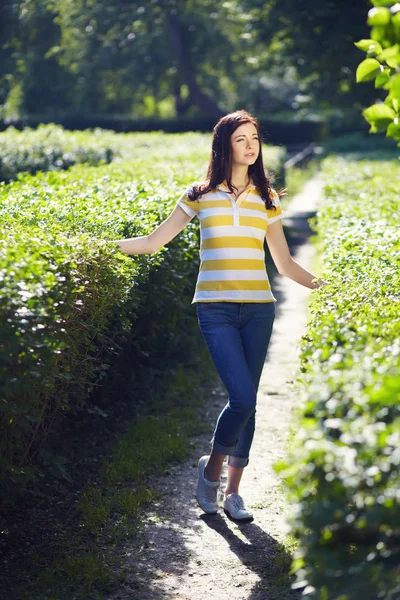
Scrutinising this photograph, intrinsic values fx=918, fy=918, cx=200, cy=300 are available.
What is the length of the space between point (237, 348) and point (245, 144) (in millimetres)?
1074

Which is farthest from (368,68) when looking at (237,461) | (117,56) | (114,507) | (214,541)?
(117,56)

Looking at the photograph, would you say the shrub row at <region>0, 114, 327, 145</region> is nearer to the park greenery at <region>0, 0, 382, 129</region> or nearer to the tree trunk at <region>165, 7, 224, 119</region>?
the park greenery at <region>0, 0, 382, 129</region>

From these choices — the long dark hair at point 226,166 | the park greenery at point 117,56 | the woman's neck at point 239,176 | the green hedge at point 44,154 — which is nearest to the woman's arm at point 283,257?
the long dark hair at point 226,166

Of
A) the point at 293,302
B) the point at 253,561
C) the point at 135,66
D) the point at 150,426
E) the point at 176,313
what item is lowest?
the point at 253,561

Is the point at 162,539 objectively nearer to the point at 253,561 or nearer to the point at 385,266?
the point at 253,561

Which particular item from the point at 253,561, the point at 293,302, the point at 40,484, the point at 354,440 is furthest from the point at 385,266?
the point at 293,302

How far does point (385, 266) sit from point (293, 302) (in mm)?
6106

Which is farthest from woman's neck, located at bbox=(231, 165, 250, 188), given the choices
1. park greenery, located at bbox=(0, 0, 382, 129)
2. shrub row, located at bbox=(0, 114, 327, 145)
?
shrub row, located at bbox=(0, 114, 327, 145)

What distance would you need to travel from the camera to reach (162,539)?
4.94 m

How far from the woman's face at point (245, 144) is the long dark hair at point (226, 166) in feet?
0.10

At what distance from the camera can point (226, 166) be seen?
487cm

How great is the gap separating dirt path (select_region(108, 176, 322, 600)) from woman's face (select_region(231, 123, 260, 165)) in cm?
200

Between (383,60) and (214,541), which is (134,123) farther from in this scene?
(383,60)

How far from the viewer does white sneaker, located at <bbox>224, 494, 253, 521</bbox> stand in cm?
512
